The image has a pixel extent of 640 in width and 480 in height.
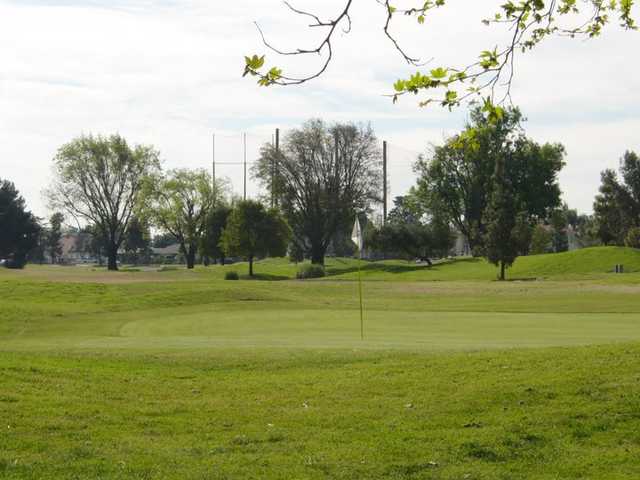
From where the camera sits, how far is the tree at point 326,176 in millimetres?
97938

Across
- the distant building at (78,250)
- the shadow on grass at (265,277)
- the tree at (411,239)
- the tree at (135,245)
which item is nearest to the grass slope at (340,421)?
the shadow on grass at (265,277)

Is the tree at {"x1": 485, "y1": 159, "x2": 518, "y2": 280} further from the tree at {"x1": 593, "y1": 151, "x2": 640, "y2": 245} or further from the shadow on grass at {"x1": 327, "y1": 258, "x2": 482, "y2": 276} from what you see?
the tree at {"x1": 593, "y1": 151, "x2": 640, "y2": 245}

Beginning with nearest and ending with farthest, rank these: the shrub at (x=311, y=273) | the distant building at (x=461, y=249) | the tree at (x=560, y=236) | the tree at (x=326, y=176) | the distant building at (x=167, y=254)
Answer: the shrub at (x=311, y=273)
the tree at (x=326, y=176)
the tree at (x=560, y=236)
the distant building at (x=461, y=249)
the distant building at (x=167, y=254)

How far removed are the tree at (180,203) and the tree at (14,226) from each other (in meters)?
15.9

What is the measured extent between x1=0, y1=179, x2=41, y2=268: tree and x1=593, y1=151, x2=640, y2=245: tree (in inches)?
2501

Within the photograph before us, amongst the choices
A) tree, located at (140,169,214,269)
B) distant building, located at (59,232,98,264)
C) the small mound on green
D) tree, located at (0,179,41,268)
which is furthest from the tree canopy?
distant building, located at (59,232,98,264)

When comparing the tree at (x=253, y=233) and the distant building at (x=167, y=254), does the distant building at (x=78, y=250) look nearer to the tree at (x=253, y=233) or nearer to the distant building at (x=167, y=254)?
the distant building at (x=167, y=254)

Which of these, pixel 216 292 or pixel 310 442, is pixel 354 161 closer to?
pixel 216 292

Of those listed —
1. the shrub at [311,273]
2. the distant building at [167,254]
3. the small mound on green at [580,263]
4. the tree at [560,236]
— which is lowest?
the shrub at [311,273]

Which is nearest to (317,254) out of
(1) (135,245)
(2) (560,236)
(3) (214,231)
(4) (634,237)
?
(3) (214,231)

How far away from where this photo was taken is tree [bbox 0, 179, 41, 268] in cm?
10706

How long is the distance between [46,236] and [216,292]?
116 m

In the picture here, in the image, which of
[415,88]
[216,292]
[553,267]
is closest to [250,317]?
[216,292]

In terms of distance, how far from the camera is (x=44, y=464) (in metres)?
8.47
